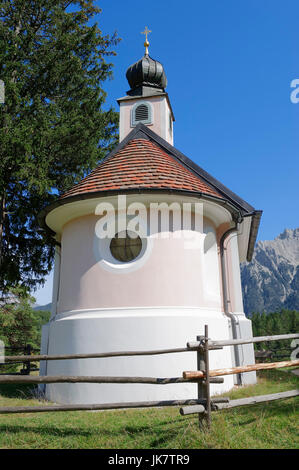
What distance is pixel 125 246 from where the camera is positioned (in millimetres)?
Result: 8281

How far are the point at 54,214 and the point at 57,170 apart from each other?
5.29 metres

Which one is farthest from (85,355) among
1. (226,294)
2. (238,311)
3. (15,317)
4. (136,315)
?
(15,317)

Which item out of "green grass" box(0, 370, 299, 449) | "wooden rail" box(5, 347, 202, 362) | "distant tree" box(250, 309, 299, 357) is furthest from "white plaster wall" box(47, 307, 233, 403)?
"distant tree" box(250, 309, 299, 357)

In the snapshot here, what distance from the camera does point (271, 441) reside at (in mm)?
4234

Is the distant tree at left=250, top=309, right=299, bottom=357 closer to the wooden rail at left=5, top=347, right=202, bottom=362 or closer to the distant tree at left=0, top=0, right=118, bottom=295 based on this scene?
the distant tree at left=0, top=0, right=118, bottom=295

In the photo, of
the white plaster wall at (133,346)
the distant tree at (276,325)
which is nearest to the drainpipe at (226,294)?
the white plaster wall at (133,346)

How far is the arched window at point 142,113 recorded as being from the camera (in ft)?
48.5

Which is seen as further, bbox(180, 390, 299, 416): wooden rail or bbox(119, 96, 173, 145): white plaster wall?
bbox(119, 96, 173, 145): white plaster wall

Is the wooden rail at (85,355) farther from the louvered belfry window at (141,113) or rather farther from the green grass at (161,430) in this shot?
the louvered belfry window at (141,113)

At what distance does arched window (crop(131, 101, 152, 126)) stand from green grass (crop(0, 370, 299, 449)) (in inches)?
458

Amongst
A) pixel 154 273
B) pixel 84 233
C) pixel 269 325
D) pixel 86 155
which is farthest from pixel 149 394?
pixel 269 325

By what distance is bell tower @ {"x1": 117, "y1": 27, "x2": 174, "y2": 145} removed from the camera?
48.0ft

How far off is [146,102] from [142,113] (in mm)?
507

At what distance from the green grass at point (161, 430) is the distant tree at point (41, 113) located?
7.43 metres
